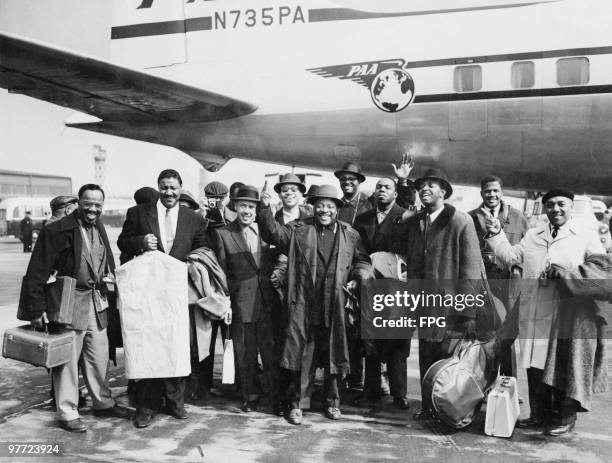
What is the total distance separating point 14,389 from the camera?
15.8 feet

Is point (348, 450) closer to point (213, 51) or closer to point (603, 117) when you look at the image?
point (603, 117)

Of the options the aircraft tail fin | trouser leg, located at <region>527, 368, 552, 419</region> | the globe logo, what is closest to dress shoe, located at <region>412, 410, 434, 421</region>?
trouser leg, located at <region>527, 368, 552, 419</region>

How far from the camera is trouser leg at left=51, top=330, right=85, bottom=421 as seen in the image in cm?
384

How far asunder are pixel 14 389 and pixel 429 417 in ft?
12.1

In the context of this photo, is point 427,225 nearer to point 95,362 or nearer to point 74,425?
point 95,362

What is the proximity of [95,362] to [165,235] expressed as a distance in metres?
1.12

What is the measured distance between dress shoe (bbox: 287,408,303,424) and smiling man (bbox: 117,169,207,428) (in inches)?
32.1

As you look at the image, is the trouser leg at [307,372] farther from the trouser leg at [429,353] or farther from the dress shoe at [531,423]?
the dress shoe at [531,423]

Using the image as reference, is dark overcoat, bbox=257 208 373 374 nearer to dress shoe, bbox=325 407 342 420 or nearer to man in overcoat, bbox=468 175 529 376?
dress shoe, bbox=325 407 342 420

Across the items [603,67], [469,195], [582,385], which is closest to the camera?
[582,385]

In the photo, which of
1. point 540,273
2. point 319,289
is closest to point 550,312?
point 540,273

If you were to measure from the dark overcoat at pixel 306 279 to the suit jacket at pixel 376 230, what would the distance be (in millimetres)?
254

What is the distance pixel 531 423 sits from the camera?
13.0 feet

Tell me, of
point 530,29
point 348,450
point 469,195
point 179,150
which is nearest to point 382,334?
point 348,450
